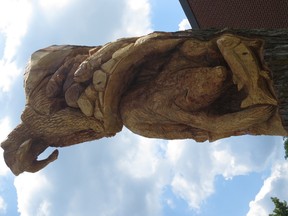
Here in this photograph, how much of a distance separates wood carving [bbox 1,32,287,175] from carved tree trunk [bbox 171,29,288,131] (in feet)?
0.22

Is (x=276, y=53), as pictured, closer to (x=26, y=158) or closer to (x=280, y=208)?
(x=26, y=158)

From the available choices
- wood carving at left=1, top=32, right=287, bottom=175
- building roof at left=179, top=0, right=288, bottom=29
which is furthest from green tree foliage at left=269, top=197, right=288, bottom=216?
wood carving at left=1, top=32, right=287, bottom=175

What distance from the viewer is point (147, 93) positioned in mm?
5637

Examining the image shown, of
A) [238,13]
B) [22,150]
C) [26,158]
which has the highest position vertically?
[22,150]

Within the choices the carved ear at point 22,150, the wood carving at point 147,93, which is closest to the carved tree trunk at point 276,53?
the wood carving at point 147,93

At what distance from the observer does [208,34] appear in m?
5.17

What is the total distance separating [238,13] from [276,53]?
7211mm

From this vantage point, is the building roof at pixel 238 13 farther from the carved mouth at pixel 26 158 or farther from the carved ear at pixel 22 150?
the carved ear at pixel 22 150

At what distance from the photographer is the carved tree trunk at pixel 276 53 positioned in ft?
15.3

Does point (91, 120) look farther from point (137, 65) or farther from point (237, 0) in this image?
point (237, 0)

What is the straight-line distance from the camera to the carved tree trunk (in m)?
4.66

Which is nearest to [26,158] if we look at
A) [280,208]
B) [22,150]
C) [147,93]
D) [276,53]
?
[22,150]

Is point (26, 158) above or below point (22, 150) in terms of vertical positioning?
below

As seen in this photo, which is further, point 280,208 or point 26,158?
point 280,208
